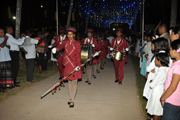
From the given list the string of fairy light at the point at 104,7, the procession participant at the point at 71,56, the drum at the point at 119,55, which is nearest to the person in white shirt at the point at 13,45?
the procession participant at the point at 71,56

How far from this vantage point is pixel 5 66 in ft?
21.8

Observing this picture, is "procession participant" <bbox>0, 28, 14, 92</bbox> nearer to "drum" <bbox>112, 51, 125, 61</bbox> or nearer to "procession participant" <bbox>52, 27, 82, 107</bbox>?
"procession participant" <bbox>52, 27, 82, 107</bbox>

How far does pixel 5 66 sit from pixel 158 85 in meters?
5.19

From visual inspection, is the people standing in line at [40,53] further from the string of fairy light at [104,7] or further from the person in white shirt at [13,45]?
the string of fairy light at [104,7]

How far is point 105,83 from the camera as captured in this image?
25.7 feet

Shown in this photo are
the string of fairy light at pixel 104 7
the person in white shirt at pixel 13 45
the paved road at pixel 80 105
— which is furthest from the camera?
the string of fairy light at pixel 104 7

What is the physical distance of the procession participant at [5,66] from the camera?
637cm

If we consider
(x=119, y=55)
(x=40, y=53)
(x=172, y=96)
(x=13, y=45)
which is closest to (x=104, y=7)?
(x=40, y=53)

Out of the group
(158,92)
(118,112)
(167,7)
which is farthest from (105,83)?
(167,7)

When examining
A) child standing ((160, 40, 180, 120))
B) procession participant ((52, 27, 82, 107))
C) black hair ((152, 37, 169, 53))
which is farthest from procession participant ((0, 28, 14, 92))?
child standing ((160, 40, 180, 120))

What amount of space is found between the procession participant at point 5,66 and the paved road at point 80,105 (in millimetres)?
709

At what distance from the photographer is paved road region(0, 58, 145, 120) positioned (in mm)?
4562

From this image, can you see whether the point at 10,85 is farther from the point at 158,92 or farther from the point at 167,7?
the point at 167,7

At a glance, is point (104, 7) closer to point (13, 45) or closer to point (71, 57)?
point (13, 45)
